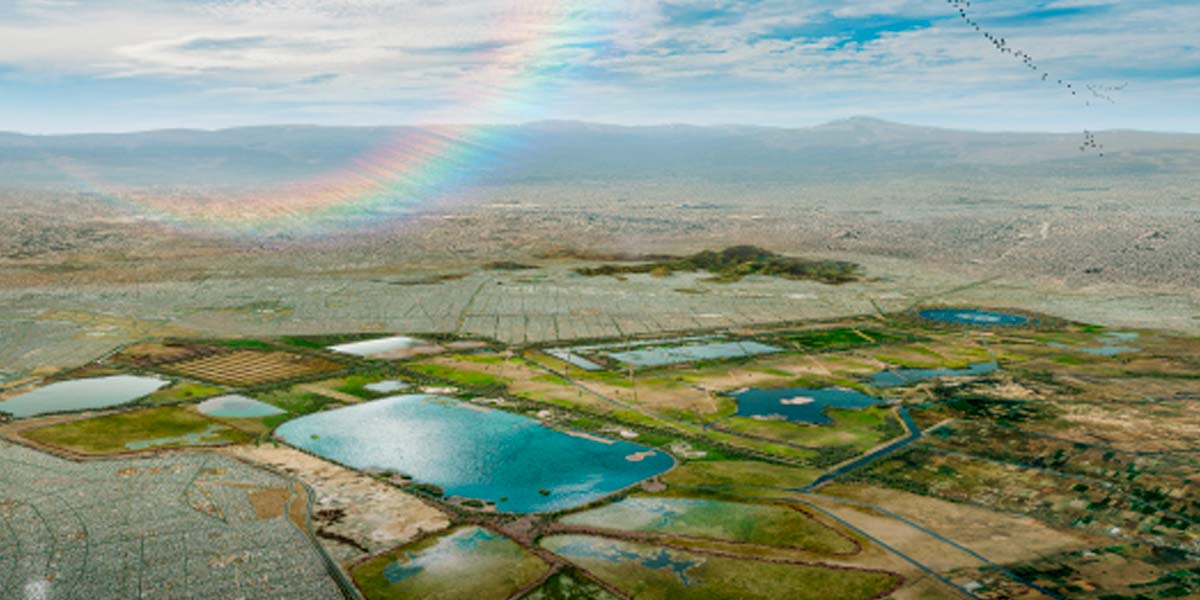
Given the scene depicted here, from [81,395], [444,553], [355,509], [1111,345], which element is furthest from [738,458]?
[1111,345]

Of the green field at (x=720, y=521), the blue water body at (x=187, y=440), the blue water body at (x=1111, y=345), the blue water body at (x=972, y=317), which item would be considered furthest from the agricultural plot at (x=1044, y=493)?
the blue water body at (x=972, y=317)

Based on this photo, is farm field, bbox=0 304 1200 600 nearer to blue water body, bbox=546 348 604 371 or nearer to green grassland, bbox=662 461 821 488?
green grassland, bbox=662 461 821 488

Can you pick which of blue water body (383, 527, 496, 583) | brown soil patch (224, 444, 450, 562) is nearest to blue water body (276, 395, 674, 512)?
brown soil patch (224, 444, 450, 562)

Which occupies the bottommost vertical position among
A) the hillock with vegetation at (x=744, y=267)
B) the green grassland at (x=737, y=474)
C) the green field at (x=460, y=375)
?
the green grassland at (x=737, y=474)

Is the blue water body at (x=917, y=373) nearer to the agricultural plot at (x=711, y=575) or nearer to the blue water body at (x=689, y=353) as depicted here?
the blue water body at (x=689, y=353)

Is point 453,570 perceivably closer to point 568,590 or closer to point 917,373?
point 568,590

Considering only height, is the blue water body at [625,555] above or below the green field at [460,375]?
below
